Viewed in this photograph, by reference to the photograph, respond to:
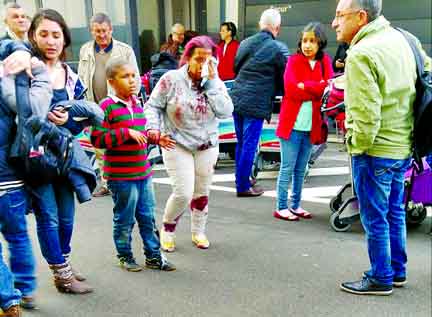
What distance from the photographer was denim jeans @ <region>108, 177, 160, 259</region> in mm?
3391

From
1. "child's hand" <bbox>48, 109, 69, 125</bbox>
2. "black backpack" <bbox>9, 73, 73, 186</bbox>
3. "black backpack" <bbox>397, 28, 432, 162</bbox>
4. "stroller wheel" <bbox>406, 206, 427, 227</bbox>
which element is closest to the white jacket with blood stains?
"child's hand" <bbox>48, 109, 69, 125</bbox>

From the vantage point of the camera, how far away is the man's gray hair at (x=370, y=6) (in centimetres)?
309

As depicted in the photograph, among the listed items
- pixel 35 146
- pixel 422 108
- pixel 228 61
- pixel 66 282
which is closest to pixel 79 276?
pixel 66 282

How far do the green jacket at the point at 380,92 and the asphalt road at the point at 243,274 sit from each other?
956 millimetres

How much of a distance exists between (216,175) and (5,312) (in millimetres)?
4266

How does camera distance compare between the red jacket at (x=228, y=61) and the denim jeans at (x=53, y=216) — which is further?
the red jacket at (x=228, y=61)

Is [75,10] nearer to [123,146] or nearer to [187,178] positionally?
[187,178]

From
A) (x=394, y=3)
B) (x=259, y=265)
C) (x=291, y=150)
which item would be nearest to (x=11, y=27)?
(x=291, y=150)

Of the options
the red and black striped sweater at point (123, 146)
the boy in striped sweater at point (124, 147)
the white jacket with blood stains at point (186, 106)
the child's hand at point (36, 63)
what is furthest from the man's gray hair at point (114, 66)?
the child's hand at point (36, 63)

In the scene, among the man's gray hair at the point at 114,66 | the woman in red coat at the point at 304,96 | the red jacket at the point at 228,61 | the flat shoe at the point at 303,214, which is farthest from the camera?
the red jacket at the point at 228,61

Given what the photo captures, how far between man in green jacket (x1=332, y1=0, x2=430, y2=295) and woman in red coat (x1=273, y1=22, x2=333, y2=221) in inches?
47.0

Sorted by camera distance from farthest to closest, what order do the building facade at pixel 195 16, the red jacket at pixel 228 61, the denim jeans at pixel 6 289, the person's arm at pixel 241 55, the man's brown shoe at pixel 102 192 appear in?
the building facade at pixel 195 16
the red jacket at pixel 228 61
the man's brown shoe at pixel 102 192
the person's arm at pixel 241 55
the denim jeans at pixel 6 289

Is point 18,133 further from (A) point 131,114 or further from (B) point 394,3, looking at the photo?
(B) point 394,3

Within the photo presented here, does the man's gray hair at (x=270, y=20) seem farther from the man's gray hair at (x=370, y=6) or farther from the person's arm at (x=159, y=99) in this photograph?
the man's gray hair at (x=370, y=6)
